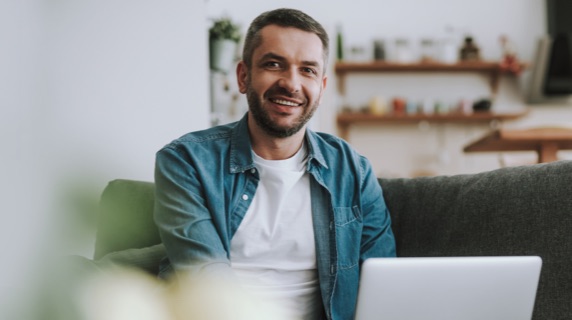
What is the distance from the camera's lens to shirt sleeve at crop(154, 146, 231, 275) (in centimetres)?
101

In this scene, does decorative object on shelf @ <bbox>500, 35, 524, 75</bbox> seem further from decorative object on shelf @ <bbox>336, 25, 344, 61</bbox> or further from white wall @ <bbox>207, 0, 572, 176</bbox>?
decorative object on shelf @ <bbox>336, 25, 344, 61</bbox>

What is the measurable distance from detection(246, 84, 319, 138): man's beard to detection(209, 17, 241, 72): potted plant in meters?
1.05

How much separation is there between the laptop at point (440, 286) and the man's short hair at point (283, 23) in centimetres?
67

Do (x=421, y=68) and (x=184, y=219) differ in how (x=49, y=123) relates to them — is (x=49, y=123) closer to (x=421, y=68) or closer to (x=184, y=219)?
(x=184, y=219)

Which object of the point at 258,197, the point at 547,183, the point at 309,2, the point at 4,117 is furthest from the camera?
the point at 309,2

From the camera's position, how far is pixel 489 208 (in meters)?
1.17

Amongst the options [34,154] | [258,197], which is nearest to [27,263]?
[34,154]

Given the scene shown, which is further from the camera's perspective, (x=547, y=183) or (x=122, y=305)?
(x=547, y=183)

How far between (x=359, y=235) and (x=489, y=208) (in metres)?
0.29

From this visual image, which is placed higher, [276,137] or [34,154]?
[34,154]

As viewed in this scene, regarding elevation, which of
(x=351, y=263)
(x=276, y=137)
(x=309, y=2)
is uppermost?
(x=309, y=2)

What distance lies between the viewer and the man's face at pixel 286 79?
1201 mm

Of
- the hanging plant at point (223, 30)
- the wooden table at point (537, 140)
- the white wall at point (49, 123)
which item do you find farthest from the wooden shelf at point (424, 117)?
the white wall at point (49, 123)

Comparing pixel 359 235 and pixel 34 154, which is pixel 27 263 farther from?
pixel 359 235
